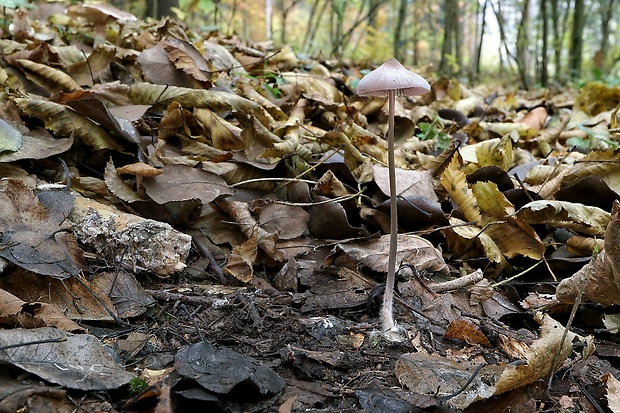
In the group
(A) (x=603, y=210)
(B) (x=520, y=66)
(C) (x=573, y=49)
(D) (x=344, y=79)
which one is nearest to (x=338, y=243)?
(A) (x=603, y=210)

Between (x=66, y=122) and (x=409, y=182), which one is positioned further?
(x=409, y=182)

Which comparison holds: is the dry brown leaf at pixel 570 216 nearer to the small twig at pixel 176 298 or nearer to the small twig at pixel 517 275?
the small twig at pixel 517 275

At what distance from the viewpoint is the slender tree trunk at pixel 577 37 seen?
318 inches

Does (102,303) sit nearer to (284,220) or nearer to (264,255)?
(264,255)

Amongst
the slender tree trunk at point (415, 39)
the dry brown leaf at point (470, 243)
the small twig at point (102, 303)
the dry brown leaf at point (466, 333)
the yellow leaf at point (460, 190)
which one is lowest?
the dry brown leaf at point (466, 333)

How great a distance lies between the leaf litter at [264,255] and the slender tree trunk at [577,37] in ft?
21.5

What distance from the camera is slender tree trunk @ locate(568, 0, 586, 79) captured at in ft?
26.5

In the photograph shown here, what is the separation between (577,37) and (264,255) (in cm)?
845

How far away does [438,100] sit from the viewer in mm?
4422

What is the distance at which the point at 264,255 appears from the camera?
6.45 feet

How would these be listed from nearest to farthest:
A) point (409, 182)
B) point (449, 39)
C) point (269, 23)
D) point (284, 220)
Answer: point (284, 220), point (409, 182), point (449, 39), point (269, 23)

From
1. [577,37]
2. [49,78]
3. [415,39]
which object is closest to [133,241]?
[49,78]

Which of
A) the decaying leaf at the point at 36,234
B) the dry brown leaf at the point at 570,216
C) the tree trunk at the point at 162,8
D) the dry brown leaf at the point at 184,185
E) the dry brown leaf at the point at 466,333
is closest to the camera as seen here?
the decaying leaf at the point at 36,234

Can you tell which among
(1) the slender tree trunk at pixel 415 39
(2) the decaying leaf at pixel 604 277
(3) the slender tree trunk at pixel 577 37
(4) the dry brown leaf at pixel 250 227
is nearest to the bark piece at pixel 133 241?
(4) the dry brown leaf at pixel 250 227
